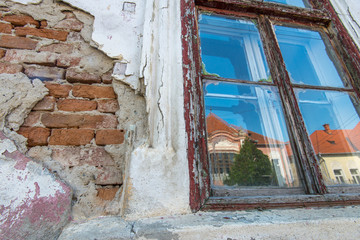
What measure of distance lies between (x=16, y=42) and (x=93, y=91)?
522 millimetres

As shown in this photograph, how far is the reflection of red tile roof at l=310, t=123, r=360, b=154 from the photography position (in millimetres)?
1232

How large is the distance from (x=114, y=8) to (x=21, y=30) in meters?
0.54

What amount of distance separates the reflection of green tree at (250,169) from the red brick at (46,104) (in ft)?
3.12

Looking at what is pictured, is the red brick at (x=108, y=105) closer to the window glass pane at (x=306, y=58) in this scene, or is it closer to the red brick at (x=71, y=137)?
the red brick at (x=71, y=137)

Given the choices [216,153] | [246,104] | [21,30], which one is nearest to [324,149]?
[246,104]

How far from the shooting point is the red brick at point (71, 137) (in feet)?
3.05

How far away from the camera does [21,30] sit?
1.13 metres

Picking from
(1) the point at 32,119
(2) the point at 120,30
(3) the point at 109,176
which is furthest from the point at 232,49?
(1) the point at 32,119

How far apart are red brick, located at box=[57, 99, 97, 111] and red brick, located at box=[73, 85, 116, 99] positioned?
0.12 ft

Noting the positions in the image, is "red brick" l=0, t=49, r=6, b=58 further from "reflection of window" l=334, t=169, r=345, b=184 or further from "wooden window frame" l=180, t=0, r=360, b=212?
"reflection of window" l=334, t=169, r=345, b=184

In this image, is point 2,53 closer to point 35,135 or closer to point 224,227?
point 35,135

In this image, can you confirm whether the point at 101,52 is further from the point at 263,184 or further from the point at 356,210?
the point at 356,210

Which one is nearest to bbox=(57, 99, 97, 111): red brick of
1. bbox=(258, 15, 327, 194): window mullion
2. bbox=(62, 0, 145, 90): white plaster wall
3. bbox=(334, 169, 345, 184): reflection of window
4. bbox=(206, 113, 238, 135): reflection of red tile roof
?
bbox=(62, 0, 145, 90): white plaster wall

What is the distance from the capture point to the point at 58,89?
1024mm
